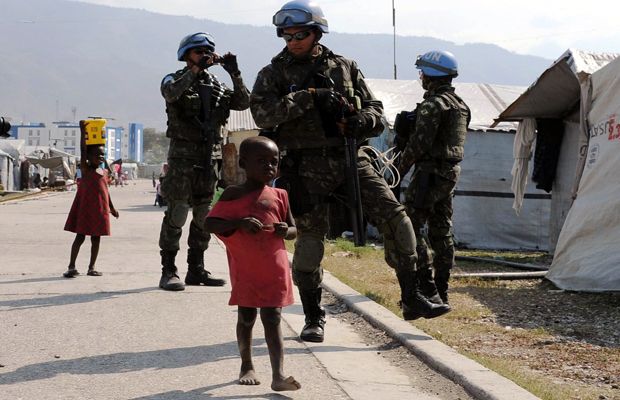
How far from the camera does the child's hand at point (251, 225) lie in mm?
4129

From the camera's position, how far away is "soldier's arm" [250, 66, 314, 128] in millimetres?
5379

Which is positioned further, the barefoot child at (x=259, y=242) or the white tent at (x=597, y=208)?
the white tent at (x=597, y=208)

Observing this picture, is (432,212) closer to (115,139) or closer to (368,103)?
(368,103)

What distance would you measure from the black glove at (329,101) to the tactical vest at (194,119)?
2518 mm

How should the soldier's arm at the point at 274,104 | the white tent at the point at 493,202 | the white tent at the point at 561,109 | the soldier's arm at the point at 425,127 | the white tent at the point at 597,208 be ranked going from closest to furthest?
the soldier's arm at the point at 274,104 < the soldier's arm at the point at 425,127 < the white tent at the point at 597,208 < the white tent at the point at 561,109 < the white tent at the point at 493,202

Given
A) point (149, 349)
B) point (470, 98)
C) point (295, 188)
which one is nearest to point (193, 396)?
point (149, 349)

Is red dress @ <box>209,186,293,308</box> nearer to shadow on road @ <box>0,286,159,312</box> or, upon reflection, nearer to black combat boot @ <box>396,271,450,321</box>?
black combat boot @ <box>396,271,450,321</box>

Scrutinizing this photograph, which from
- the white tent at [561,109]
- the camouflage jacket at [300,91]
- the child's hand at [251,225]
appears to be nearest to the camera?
the child's hand at [251,225]

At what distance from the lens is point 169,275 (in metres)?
7.94

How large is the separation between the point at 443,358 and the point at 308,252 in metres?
1.11

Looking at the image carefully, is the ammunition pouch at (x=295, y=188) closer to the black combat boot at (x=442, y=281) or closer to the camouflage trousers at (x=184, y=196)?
the black combat boot at (x=442, y=281)

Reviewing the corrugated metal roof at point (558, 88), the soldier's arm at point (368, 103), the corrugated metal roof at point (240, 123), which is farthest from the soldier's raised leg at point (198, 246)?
the corrugated metal roof at point (240, 123)

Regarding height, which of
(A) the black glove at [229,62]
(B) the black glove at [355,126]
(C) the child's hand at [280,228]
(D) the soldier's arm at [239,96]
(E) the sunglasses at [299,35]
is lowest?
(C) the child's hand at [280,228]

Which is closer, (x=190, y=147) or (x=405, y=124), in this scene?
(x=405, y=124)
